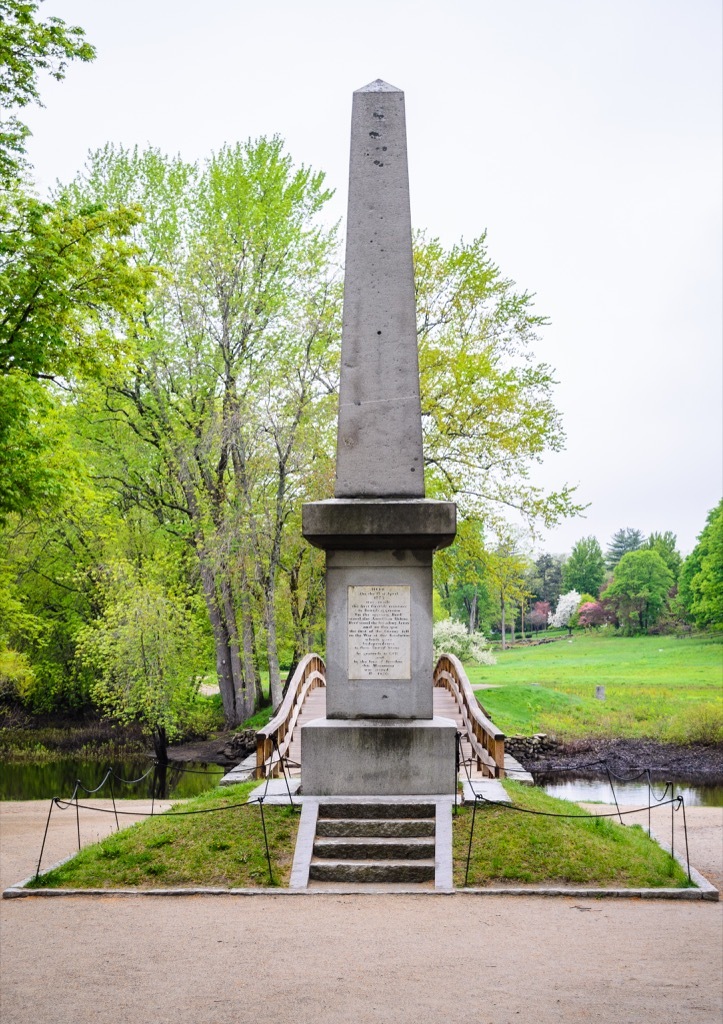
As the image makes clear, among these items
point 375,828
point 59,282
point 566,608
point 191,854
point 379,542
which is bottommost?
point 191,854

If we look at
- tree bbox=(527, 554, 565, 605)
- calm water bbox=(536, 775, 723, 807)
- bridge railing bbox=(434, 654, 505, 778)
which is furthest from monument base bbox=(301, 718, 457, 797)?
tree bbox=(527, 554, 565, 605)

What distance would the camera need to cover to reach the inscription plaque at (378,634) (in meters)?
9.57

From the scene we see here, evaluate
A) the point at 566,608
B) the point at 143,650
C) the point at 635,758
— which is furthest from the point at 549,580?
the point at 143,650

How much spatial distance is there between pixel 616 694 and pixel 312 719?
71.6 ft

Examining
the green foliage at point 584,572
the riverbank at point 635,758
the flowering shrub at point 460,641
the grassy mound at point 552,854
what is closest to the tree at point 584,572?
the green foliage at point 584,572

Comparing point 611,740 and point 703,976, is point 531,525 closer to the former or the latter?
point 611,740

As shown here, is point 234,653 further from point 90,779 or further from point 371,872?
point 371,872

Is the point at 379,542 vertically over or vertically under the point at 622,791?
over

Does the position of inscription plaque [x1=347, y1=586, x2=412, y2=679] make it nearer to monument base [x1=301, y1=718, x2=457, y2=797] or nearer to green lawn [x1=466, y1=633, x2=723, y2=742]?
monument base [x1=301, y1=718, x2=457, y2=797]

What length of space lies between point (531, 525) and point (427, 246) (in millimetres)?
7278

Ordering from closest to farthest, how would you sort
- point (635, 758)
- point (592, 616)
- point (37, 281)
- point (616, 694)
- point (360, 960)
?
point (360, 960) → point (37, 281) → point (635, 758) → point (616, 694) → point (592, 616)

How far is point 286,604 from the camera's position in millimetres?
27906

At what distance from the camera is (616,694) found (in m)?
35.0

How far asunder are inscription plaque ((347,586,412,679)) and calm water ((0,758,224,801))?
1113cm
